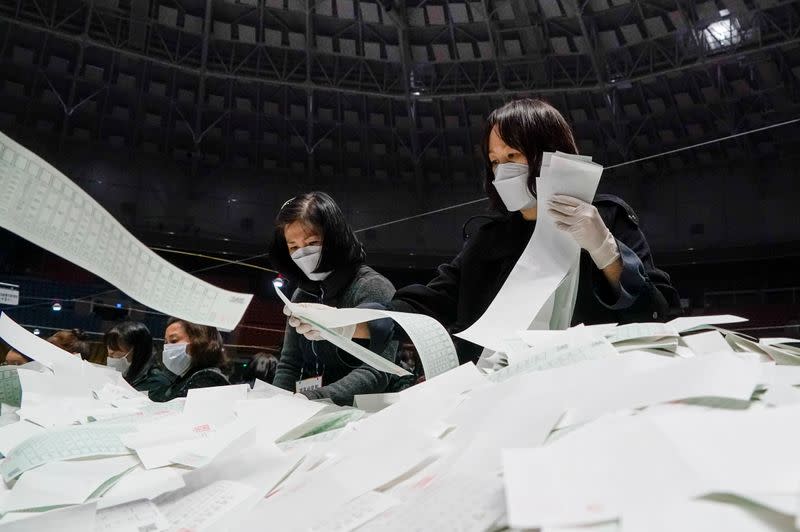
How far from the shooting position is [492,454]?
20cm

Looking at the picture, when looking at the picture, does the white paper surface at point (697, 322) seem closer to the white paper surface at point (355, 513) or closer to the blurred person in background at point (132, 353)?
the white paper surface at point (355, 513)

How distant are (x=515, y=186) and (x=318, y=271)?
0.40 meters

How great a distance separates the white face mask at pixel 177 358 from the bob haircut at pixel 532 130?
1039 mm

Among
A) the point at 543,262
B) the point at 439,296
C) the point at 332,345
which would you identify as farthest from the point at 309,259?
the point at 543,262

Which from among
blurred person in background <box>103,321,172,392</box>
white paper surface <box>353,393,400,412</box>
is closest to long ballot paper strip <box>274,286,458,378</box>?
white paper surface <box>353,393,400,412</box>

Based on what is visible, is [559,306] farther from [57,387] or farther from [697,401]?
[57,387]

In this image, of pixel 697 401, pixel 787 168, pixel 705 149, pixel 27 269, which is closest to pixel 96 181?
pixel 27 269

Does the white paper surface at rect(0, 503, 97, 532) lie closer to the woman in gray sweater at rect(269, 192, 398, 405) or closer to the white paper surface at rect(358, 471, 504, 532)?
the white paper surface at rect(358, 471, 504, 532)

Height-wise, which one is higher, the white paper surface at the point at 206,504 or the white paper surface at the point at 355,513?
the white paper surface at the point at 355,513

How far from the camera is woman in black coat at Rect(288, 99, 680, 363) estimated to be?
538mm

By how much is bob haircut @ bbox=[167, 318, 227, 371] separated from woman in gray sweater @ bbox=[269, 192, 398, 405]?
545 mm

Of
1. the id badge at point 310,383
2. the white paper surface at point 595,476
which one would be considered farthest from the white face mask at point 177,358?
the white paper surface at point 595,476

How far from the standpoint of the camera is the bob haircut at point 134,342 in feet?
5.58

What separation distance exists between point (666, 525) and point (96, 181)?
258 inches
